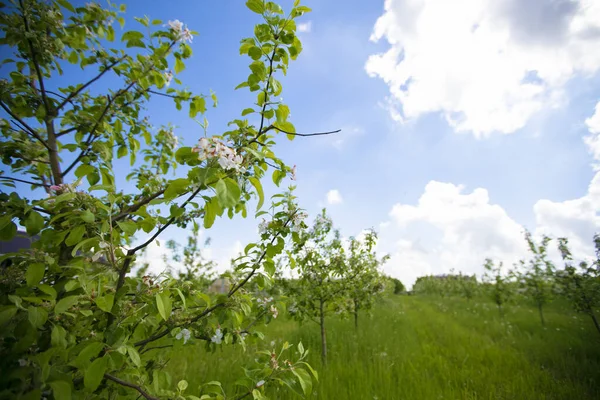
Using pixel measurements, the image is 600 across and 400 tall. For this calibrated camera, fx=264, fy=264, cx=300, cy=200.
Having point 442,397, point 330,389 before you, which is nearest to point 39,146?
point 330,389

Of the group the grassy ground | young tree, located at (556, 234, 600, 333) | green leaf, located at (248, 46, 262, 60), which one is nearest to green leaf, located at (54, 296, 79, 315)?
green leaf, located at (248, 46, 262, 60)

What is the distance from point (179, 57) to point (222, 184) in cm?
186

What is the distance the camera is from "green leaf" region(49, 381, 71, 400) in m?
0.98

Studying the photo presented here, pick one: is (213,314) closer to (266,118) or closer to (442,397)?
(266,118)

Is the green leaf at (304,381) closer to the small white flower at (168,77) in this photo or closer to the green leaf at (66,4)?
the small white flower at (168,77)

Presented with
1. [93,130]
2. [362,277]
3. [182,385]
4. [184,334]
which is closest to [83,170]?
[93,130]

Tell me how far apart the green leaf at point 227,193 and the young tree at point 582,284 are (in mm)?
7398

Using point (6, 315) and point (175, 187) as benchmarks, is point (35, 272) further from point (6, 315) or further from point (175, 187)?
point (175, 187)

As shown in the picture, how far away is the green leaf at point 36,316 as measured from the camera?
1.03 m

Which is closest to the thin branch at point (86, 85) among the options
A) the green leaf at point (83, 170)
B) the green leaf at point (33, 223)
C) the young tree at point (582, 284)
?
the green leaf at point (83, 170)

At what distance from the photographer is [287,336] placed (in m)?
6.60

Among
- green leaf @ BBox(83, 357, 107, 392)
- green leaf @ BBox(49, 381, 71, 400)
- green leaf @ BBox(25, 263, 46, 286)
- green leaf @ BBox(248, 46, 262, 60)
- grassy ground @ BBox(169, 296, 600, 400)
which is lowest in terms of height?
grassy ground @ BBox(169, 296, 600, 400)

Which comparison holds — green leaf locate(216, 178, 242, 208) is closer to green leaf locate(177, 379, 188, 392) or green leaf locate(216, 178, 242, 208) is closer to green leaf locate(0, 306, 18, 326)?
green leaf locate(0, 306, 18, 326)

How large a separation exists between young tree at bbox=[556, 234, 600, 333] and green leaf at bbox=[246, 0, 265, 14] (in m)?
7.47
